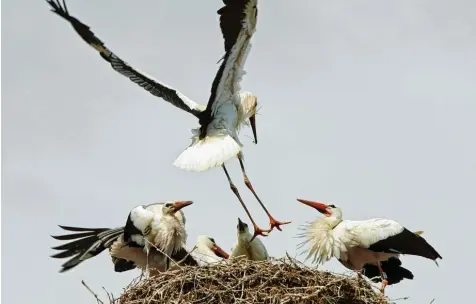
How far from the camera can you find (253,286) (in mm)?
7797

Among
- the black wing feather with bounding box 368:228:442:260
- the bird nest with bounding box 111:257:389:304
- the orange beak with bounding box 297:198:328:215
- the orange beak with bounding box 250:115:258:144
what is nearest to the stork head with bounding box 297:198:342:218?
the orange beak with bounding box 297:198:328:215

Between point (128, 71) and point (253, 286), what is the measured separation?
299 cm

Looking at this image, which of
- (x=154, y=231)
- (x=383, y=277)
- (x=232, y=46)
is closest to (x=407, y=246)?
(x=383, y=277)

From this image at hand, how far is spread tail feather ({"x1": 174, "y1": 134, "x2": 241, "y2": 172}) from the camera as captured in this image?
9.17 meters

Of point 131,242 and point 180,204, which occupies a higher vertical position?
point 180,204

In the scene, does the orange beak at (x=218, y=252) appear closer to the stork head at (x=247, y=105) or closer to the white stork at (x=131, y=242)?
the white stork at (x=131, y=242)

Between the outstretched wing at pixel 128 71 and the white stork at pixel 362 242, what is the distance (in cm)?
146

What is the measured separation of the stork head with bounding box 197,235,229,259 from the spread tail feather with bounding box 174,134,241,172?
2.36 feet

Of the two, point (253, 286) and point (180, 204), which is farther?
point (180, 204)

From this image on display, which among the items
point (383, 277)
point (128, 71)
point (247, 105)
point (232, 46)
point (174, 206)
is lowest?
point (383, 277)

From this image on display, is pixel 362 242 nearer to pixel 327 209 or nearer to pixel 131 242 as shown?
pixel 327 209

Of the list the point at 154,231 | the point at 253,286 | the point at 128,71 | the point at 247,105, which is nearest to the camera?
the point at 253,286

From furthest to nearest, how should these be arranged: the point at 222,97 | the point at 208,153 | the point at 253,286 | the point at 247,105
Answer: the point at 247,105 → the point at 222,97 → the point at 208,153 → the point at 253,286

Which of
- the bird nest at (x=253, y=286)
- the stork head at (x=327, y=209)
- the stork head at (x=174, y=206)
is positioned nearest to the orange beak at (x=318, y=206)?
the stork head at (x=327, y=209)
